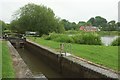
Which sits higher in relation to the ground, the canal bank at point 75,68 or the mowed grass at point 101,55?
the mowed grass at point 101,55

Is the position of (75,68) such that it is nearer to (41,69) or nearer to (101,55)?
(101,55)

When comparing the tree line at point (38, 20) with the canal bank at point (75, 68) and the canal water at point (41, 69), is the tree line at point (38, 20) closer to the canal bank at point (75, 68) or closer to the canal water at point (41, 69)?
the canal water at point (41, 69)

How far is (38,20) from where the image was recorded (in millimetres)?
48344

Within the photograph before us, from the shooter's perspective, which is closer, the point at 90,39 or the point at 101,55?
the point at 101,55

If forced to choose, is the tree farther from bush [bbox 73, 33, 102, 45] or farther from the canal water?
the canal water

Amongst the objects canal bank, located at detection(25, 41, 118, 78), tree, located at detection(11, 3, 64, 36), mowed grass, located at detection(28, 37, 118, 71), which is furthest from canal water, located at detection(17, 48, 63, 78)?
tree, located at detection(11, 3, 64, 36)

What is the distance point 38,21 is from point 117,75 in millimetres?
40678

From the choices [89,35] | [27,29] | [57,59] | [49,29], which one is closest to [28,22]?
[27,29]

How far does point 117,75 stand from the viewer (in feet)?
27.4

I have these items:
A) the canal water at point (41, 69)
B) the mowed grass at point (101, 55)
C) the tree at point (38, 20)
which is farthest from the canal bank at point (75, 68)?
the tree at point (38, 20)

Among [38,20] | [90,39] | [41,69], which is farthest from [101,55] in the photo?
[38,20]

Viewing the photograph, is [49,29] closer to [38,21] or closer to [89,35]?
[38,21]

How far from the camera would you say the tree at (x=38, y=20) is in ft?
159

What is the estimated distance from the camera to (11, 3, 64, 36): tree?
4831 cm
